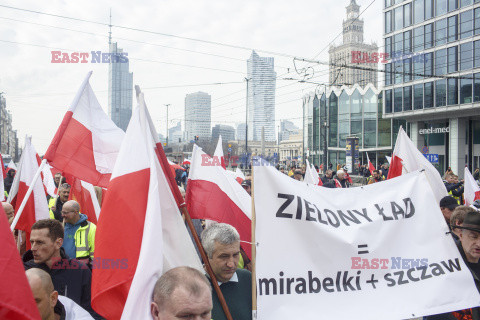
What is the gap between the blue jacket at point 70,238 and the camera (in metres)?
4.71

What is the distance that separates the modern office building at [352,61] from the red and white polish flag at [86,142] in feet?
29.0

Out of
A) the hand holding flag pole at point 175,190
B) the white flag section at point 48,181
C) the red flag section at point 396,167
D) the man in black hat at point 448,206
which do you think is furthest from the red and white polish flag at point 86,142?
the white flag section at point 48,181

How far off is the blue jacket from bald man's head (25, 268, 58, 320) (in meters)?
2.40

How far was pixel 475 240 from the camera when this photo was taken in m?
3.24

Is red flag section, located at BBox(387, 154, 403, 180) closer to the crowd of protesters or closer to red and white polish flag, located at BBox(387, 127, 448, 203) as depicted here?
red and white polish flag, located at BBox(387, 127, 448, 203)

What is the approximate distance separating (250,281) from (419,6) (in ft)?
125

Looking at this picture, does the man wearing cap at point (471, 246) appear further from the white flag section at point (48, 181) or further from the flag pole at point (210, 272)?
the white flag section at point (48, 181)

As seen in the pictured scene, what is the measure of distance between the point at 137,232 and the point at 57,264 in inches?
56.6

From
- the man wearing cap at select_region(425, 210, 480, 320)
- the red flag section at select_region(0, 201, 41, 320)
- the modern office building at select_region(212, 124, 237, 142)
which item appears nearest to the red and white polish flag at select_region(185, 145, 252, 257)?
the man wearing cap at select_region(425, 210, 480, 320)

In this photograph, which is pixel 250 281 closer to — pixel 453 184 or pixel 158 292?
pixel 158 292

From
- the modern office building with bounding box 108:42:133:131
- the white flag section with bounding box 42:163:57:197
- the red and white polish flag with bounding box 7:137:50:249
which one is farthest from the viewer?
the modern office building with bounding box 108:42:133:131

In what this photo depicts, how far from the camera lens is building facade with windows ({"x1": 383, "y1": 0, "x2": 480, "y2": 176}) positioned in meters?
30.9

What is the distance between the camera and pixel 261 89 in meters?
46.5

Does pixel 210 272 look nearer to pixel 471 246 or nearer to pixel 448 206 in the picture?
pixel 471 246
